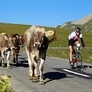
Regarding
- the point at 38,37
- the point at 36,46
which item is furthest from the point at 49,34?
the point at 36,46

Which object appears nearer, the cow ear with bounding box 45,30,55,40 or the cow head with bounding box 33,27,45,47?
the cow head with bounding box 33,27,45,47

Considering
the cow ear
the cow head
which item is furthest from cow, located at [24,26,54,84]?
the cow ear

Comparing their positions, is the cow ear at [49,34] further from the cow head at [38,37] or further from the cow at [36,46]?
the cow head at [38,37]

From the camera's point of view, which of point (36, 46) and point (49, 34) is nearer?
point (36, 46)

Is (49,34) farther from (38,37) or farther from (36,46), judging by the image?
(36,46)

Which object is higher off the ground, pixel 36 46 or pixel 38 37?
pixel 38 37

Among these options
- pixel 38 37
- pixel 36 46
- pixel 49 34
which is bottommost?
pixel 36 46

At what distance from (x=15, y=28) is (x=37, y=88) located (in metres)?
107

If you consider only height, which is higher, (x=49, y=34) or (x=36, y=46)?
(x=49, y=34)

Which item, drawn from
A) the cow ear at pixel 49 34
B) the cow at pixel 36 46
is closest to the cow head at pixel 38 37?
the cow at pixel 36 46

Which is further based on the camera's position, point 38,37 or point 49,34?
point 49,34

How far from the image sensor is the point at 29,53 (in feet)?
43.2

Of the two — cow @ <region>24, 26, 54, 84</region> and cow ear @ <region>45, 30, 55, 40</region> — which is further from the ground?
cow ear @ <region>45, 30, 55, 40</region>

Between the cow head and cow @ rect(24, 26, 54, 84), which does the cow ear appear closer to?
cow @ rect(24, 26, 54, 84)
